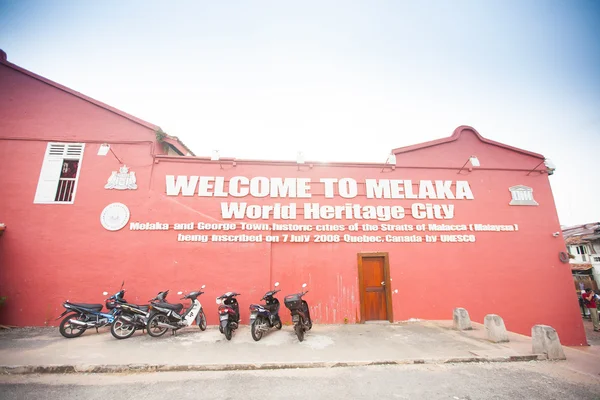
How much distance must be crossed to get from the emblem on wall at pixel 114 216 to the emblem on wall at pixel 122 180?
2.05 ft

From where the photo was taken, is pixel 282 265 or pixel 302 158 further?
pixel 302 158

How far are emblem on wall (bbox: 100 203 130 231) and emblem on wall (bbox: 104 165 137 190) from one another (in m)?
0.63

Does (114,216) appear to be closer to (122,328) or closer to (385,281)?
(122,328)

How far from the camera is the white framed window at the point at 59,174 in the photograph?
8.52 m

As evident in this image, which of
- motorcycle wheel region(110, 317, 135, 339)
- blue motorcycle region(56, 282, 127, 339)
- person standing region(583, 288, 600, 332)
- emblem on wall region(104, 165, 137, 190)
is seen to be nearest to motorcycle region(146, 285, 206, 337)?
motorcycle wheel region(110, 317, 135, 339)

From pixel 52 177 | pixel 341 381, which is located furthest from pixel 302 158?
pixel 52 177

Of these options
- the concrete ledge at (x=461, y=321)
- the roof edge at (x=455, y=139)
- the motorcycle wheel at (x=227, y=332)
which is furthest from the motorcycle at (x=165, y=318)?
the roof edge at (x=455, y=139)

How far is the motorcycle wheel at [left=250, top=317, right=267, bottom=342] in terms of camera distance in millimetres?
6449

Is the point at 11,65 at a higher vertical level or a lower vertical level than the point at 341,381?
higher

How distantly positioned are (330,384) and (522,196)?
10188 millimetres

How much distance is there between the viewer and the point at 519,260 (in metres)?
9.19

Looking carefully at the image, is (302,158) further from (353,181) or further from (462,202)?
(462,202)

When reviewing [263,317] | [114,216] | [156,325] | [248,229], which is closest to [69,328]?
[156,325]

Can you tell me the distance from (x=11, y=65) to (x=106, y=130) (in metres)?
4.06
